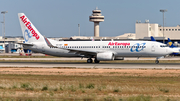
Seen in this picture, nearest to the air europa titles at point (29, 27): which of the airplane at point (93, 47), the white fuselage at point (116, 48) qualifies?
the airplane at point (93, 47)

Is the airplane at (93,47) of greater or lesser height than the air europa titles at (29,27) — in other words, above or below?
below

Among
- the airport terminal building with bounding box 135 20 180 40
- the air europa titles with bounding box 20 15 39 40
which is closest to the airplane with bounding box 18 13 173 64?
the air europa titles with bounding box 20 15 39 40

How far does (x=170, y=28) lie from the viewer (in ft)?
574

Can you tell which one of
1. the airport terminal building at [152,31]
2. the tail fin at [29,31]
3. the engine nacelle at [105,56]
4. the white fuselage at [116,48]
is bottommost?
the engine nacelle at [105,56]

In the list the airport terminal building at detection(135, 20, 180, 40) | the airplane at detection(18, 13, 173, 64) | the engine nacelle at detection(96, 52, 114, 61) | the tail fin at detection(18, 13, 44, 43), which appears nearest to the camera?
the engine nacelle at detection(96, 52, 114, 61)

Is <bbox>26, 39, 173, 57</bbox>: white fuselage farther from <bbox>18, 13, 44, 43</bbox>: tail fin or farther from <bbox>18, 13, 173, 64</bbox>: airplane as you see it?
<bbox>18, 13, 44, 43</bbox>: tail fin

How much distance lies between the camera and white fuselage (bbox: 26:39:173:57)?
48.3 m

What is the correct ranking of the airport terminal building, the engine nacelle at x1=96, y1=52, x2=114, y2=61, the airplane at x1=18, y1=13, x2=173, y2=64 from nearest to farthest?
the engine nacelle at x1=96, y1=52, x2=114, y2=61
the airplane at x1=18, y1=13, x2=173, y2=64
the airport terminal building

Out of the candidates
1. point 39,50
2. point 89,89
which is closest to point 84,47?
point 39,50

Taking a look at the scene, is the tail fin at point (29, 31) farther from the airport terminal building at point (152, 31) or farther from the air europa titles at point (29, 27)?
the airport terminal building at point (152, 31)

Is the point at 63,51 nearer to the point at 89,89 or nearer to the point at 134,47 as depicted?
the point at 134,47

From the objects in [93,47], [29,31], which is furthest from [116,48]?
[29,31]

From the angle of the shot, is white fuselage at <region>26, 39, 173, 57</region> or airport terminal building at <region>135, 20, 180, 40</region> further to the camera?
airport terminal building at <region>135, 20, 180, 40</region>

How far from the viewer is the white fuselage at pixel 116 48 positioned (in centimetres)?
4834
